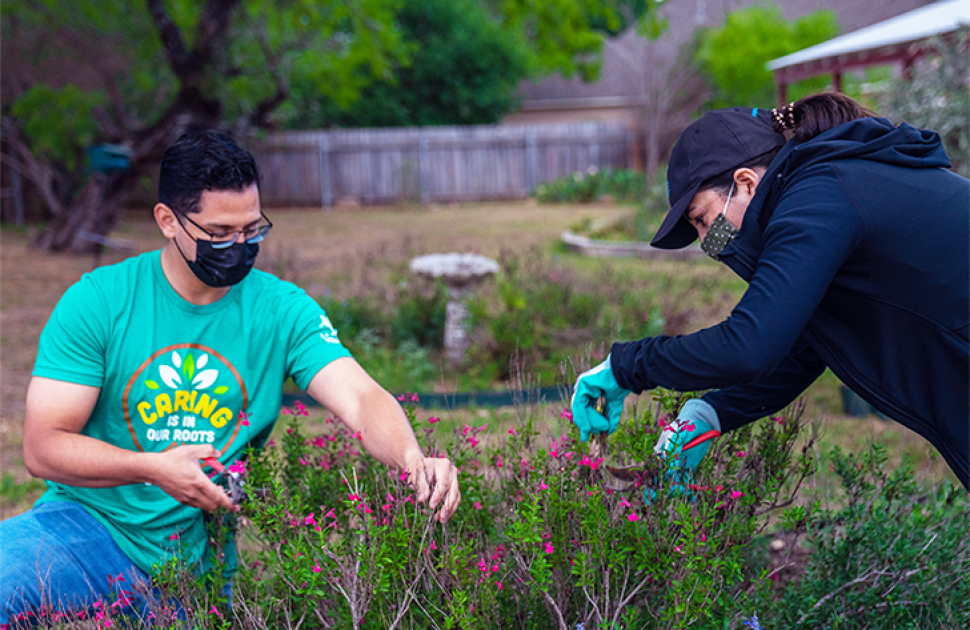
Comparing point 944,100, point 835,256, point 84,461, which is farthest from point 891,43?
point 84,461

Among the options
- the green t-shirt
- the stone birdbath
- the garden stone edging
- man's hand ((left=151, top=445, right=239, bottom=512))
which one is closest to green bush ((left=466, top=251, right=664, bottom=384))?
the stone birdbath

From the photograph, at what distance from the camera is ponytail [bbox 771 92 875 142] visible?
6.23 ft

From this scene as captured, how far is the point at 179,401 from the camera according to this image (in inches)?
97.7

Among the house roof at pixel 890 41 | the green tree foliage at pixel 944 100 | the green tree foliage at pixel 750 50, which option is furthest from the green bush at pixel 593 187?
the green tree foliage at pixel 944 100

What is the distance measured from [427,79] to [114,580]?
26.1m

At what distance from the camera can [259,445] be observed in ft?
8.59

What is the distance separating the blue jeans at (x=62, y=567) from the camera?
7.01 feet

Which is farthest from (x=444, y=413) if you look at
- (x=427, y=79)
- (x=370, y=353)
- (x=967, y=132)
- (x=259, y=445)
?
(x=427, y=79)

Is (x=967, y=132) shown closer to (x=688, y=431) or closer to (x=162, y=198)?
(x=688, y=431)

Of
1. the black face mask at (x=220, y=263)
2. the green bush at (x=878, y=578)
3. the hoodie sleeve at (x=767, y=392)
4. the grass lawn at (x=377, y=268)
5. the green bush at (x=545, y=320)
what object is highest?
the black face mask at (x=220, y=263)

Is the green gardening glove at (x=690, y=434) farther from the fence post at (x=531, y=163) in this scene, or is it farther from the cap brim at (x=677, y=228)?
the fence post at (x=531, y=163)

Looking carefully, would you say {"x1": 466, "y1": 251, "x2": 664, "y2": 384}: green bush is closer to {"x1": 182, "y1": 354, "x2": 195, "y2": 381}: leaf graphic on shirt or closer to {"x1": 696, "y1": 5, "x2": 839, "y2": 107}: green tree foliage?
{"x1": 182, "y1": 354, "x2": 195, "y2": 381}: leaf graphic on shirt

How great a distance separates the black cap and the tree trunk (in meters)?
12.8

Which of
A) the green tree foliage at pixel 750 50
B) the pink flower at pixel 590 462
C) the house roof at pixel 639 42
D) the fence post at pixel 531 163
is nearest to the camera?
the pink flower at pixel 590 462
